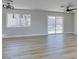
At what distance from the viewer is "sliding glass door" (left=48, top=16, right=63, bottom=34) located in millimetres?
14084

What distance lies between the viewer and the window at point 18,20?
11578 millimetres

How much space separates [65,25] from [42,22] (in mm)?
3586

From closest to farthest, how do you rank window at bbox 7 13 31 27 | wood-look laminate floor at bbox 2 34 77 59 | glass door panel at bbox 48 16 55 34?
wood-look laminate floor at bbox 2 34 77 59 < window at bbox 7 13 31 27 < glass door panel at bbox 48 16 55 34

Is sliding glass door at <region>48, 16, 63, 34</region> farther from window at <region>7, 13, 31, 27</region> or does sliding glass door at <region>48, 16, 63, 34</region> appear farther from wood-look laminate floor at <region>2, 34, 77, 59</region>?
wood-look laminate floor at <region>2, 34, 77, 59</region>

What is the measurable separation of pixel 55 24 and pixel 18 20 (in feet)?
15.8

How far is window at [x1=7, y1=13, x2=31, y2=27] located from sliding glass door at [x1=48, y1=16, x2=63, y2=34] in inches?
108

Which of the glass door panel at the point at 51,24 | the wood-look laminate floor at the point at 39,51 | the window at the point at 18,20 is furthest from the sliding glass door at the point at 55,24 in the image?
the wood-look laminate floor at the point at 39,51

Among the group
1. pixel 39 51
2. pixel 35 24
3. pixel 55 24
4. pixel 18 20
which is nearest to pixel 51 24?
pixel 55 24

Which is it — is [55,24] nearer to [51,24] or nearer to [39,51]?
[51,24]

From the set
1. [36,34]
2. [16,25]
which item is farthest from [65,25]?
[16,25]

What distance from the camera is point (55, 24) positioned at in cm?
1469

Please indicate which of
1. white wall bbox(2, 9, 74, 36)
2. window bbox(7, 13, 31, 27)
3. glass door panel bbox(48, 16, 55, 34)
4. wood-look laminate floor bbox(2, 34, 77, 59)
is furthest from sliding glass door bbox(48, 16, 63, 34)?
wood-look laminate floor bbox(2, 34, 77, 59)

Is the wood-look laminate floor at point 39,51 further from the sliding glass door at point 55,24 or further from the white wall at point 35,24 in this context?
the sliding glass door at point 55,24

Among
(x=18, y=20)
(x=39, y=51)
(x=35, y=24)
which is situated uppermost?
(x=18, y=20)
